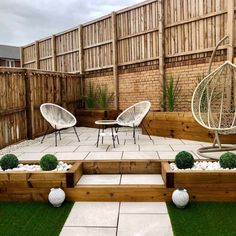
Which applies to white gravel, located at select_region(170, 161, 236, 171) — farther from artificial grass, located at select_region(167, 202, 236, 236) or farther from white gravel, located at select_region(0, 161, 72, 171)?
white gravel, located at select_region(0, 161, 72, 171)

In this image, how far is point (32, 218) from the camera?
92.3 inches

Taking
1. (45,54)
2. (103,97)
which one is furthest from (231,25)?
(45,54)

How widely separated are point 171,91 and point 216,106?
3.34ft

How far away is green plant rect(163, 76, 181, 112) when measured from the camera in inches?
218

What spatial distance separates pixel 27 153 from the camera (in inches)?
167

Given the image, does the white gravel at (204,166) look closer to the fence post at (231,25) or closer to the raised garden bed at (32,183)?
the raised garden bed at (32,183)

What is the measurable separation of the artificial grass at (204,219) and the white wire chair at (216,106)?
117 centimetres

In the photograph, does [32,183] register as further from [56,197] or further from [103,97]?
[103,97]

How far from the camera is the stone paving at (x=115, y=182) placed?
85.1 inches

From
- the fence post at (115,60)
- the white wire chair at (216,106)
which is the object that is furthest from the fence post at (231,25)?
the fence post at (115,60)

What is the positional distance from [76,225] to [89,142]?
9.54ft

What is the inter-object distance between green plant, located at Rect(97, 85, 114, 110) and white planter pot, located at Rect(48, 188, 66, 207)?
15.7 ft

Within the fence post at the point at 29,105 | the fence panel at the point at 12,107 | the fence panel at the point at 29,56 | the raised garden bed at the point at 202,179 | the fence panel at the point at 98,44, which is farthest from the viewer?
the fence panel at the point at 29,56

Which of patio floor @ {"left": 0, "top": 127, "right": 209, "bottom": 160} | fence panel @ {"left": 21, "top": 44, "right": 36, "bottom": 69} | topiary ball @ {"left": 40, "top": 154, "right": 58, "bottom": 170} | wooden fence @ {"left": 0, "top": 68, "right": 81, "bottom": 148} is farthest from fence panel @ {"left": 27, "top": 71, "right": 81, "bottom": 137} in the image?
fence panel @ {"left": 21, "top": 44, "right": 36, "bottom": 69}
